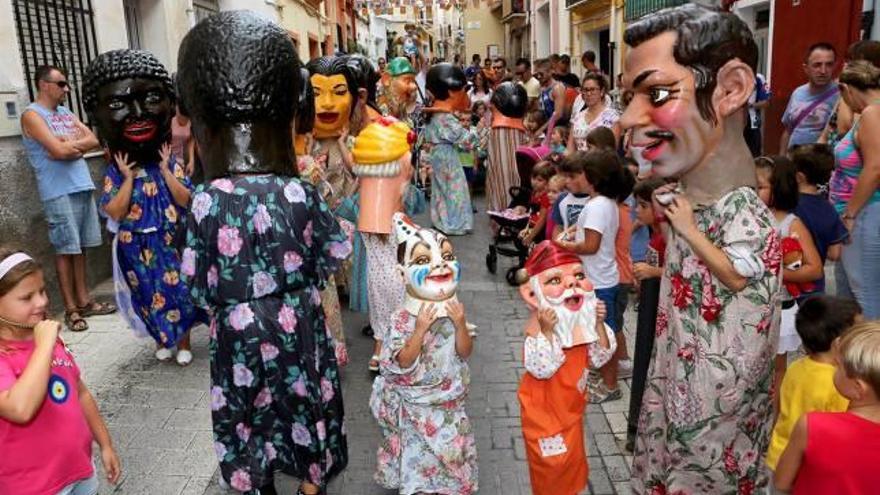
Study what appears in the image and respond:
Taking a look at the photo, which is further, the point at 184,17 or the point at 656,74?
the point at 184,17

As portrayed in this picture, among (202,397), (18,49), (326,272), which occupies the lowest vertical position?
(202,397)

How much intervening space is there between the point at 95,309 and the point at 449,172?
4049 mm

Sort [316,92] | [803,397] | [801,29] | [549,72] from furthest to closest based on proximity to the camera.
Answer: [549,72], [801,29], [316,92], [803,397]

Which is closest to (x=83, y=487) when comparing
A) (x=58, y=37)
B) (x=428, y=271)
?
(x=428, y=271)

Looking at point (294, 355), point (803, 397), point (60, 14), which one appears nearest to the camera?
point (803, 397)

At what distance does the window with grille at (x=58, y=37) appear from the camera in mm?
5797

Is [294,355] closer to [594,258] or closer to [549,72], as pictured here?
[594,258]

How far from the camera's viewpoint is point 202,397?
425cm

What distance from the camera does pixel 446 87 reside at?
774 centimetres

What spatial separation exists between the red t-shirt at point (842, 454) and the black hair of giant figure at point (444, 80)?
6.28 metres

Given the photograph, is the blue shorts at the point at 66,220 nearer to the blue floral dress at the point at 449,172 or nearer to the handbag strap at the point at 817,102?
the blue floral dress at the point at 449,172

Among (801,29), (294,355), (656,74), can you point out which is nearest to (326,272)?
(294,355)

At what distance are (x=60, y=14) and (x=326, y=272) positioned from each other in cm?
490

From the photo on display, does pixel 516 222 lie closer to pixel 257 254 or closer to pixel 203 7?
pixel 257 254
